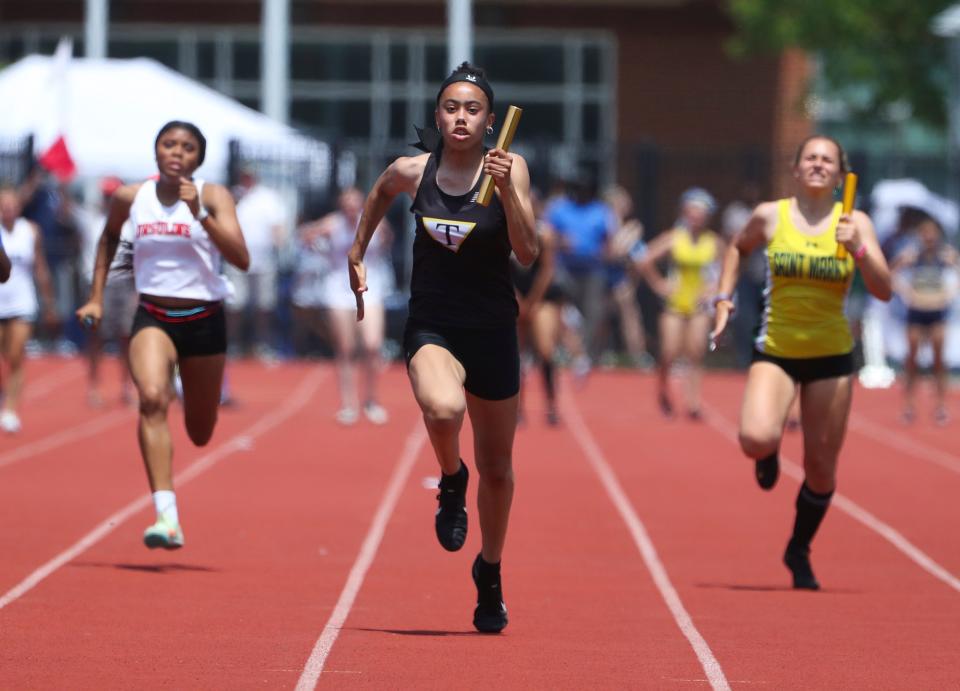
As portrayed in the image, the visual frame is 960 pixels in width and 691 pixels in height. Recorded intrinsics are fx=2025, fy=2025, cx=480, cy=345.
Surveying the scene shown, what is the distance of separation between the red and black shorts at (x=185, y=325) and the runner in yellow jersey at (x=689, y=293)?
956 cm

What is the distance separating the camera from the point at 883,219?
25828 mm

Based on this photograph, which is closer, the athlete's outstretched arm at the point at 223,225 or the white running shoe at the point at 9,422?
the athlete's outstretched arm at the point at 223,225

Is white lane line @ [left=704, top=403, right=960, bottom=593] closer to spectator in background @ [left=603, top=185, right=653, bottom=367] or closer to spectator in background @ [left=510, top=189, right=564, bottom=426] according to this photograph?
spectator in background @ [left=510, top=189, right=564, bottom=426]

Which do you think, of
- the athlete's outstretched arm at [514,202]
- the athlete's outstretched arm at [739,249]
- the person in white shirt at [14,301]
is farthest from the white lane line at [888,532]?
the person in white shirt at [14,301]

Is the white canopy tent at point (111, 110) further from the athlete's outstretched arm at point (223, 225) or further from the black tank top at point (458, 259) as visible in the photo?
the black tank top at point (458, 259)

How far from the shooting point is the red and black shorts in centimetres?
952

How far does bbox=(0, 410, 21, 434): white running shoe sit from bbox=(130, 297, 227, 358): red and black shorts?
285 inches

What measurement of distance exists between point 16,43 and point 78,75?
11980 millimetres

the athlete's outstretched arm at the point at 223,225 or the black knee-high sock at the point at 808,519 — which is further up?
the athlete's outstretched arm at the point at 223,225

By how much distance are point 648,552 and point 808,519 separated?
1315mm

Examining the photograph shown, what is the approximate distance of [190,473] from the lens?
1378cm

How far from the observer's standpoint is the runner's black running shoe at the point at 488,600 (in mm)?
7617

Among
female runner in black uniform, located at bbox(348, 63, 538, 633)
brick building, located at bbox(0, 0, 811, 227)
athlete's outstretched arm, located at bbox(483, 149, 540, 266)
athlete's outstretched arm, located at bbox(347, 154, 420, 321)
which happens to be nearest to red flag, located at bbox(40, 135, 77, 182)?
A: athlete's outstretched arm, located at bbox(347, 154, 420, 321)

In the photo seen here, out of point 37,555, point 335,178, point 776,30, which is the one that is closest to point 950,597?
point 37,555
